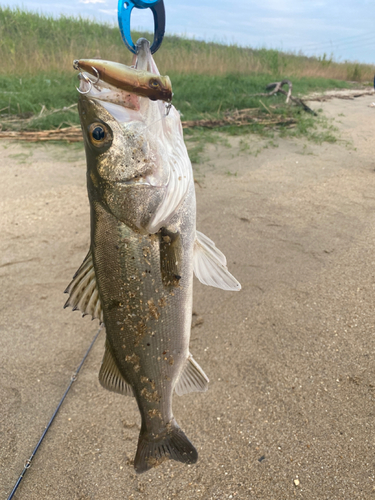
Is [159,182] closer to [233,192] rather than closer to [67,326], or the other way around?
[67,326]

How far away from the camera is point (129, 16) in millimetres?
1232

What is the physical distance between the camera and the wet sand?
1955 mm

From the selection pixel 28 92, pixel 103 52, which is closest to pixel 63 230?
pixel 28 92

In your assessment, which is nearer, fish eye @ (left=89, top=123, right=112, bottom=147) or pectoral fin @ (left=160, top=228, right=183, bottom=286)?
fish eye @ (left=89, top=123, right=112, bottom=147)

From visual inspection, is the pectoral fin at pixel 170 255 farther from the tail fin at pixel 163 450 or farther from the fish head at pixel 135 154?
the tail fin at pixel 163 450

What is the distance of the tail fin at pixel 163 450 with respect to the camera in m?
1.56

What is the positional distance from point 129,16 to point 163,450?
1.90 metres

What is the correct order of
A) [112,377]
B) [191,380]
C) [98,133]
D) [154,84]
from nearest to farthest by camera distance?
[154,84], [98,133], [112,377], [191,380]

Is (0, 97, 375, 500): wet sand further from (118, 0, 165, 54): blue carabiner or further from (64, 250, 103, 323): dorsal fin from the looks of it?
(118, 0, 165, 54): blue carabiner

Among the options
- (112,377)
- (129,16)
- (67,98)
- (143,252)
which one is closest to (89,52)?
(67,98)

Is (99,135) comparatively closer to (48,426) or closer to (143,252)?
(143,252)

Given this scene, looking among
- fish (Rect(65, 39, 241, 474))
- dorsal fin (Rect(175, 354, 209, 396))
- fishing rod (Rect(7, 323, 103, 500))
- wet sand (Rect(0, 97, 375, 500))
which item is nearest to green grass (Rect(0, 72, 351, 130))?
wet sand (Rect(0, 97, 375, 500))

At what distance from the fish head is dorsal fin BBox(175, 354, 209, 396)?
Result: 78 cm

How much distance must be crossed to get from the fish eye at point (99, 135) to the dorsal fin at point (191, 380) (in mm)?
1117
